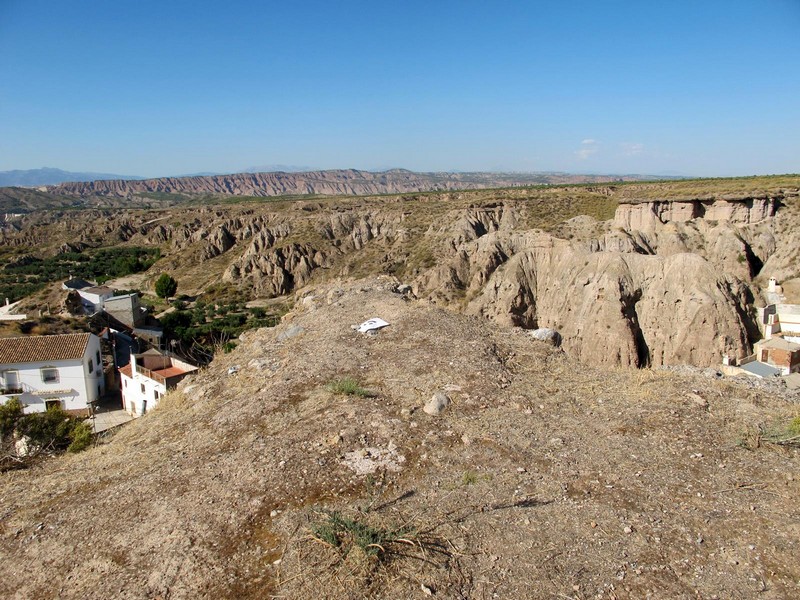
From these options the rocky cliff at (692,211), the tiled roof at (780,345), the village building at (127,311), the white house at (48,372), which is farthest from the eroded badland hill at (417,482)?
the rocky cliff at (692,211)

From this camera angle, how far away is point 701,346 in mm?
20266

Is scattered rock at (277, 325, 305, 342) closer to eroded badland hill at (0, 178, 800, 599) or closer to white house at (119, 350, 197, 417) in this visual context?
eroded badland hill at (0, 178, 800, 599)

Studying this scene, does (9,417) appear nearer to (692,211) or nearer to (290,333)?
(290,333)

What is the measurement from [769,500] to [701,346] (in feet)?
54.7

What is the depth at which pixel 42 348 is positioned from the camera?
22625 mm

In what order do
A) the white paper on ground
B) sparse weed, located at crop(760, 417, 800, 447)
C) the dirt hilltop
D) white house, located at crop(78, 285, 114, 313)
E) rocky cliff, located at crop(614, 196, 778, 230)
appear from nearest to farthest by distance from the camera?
the dirt hilltop < sparse weed, located at crop(760, 417, 800, 447) < the white paper on ground < rocky cliff, located at crop(614, 196, 778, 230) < white house, located at crop(78, 285, 114, 313)

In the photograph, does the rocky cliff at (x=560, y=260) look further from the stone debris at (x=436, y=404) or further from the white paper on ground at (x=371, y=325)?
the stone debris at (x=436, y=404)

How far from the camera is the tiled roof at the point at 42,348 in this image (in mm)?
22000

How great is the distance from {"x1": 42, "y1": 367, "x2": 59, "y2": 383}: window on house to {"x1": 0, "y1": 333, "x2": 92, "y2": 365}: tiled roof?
44cm

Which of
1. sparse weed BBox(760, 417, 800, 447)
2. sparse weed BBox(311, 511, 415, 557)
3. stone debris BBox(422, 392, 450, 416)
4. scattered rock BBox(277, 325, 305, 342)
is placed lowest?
scattered rock BBox(277, 325, 305, 342)

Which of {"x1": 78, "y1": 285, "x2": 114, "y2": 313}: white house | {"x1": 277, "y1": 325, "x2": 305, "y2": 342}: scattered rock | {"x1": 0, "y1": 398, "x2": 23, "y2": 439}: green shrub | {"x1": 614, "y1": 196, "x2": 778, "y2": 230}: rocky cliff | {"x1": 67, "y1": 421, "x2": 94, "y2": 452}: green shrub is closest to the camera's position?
{"x1": 67, "y1": 421, "x2": 94, "y2": 452}: green shrub

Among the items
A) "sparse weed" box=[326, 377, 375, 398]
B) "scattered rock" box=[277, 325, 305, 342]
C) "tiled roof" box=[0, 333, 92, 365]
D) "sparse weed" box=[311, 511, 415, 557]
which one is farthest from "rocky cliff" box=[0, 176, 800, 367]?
"sparse weed" box=[311, 511, 415, 557]

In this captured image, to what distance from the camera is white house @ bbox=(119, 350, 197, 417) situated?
19625 millimetres

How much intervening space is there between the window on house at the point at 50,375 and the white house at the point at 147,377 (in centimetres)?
292
